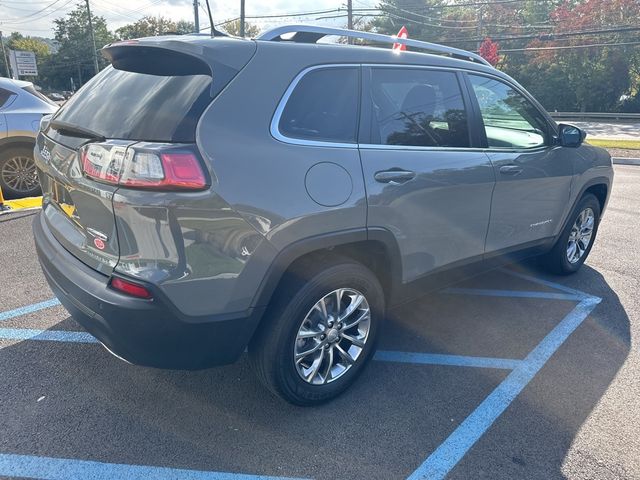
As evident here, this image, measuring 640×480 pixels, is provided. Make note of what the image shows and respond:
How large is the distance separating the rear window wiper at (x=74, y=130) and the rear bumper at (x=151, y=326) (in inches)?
24.5

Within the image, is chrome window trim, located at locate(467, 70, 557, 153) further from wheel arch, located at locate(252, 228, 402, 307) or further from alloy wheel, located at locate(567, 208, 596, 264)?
wheel arch, located at locate(252, 228, 402, 307)

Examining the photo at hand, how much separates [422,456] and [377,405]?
0.44 m

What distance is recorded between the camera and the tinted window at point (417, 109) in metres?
2.81

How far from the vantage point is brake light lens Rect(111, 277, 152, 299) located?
6.98 feet

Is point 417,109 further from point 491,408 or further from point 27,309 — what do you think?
point 27,309

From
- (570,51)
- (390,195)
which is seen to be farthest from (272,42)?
(570,51)

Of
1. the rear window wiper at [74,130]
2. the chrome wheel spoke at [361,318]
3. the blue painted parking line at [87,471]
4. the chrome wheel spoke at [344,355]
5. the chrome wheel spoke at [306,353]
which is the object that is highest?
the rear window wiper at [74,130]

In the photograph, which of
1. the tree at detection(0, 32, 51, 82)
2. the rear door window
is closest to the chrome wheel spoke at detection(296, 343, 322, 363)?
the rear door window

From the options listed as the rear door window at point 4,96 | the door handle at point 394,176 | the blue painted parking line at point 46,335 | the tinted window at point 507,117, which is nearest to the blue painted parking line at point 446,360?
the door handle at point 394,176

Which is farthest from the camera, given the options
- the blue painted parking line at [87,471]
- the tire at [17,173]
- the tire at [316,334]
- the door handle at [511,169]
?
the tire at [17,173]

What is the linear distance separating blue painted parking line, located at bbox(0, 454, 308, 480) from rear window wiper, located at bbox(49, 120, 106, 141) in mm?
1512

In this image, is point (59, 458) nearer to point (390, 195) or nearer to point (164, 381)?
point (164, 381)

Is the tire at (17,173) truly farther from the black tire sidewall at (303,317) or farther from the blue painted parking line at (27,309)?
the black tire sidewall at (303,317)

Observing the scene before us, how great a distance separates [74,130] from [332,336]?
1.73m
